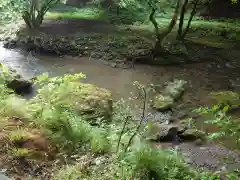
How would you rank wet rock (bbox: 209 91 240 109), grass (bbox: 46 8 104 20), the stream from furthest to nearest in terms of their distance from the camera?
grass (bbox: 46 8 104 20) < the stream < wet rock (bbox: 209 91 240 109)

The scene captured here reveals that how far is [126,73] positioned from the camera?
1177cm

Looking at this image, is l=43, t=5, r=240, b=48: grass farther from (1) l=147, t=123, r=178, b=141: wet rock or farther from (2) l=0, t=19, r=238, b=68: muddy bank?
(1) l=147, t=123, r=178, b=141: wet rock

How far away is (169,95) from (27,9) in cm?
860

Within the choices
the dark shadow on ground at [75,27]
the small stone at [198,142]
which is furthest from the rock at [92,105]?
the dark shadow on ground at [75,27]

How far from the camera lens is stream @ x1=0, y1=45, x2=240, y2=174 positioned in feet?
33.4

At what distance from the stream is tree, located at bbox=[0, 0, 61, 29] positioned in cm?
169

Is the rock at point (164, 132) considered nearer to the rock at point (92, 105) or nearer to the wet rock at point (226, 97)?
the rock at point (92, 105)

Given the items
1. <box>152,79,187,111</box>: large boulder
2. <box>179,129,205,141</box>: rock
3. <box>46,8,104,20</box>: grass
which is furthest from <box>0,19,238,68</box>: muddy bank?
<box>179,129,205,141</box>: rock

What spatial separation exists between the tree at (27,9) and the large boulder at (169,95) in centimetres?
733

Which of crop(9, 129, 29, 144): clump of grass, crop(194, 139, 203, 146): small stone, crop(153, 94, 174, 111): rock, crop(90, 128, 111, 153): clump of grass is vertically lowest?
crop(194, 139, 203, 146): small stone

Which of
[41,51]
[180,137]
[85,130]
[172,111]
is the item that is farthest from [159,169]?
[41,51]

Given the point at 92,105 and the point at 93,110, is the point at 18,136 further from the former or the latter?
the point at 92,105

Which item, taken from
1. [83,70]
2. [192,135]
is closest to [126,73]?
[83,70]

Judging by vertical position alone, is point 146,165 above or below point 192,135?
above
